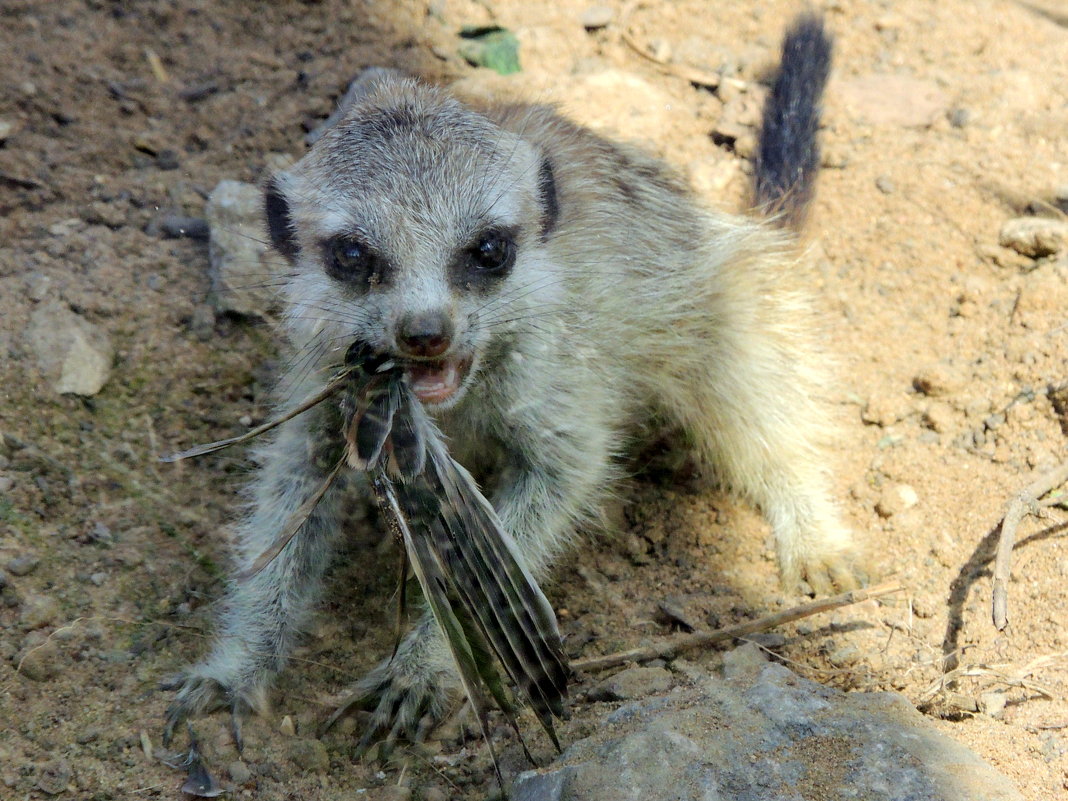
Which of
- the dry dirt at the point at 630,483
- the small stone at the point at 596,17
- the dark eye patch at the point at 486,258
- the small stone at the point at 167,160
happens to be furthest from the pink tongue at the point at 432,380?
the small stone at the point at 596,17

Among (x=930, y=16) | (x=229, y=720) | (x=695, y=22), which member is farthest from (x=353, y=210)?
(x=930, y=16)

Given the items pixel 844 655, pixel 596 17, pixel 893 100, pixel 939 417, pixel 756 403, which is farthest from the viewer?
pixel 596 17

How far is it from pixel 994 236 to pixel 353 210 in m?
2.51

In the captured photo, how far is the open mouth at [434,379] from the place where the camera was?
2348 mm

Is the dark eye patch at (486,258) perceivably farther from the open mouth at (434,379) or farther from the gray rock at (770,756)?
the gray rock at (770,756)

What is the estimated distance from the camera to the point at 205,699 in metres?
2.46

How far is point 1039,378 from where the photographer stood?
3.27 metres

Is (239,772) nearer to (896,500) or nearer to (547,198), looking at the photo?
(547,198)

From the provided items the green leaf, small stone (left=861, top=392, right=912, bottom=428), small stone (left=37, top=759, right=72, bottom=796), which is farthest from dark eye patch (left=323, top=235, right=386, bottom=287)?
the green leaf

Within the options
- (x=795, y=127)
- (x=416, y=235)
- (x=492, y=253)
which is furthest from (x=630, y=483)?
(x=795, y=127)

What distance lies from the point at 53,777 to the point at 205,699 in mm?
387

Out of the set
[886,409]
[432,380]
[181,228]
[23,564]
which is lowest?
[23,564]

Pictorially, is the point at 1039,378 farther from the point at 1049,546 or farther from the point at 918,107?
the point at 918,107

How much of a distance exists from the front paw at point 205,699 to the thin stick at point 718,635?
0.80m
